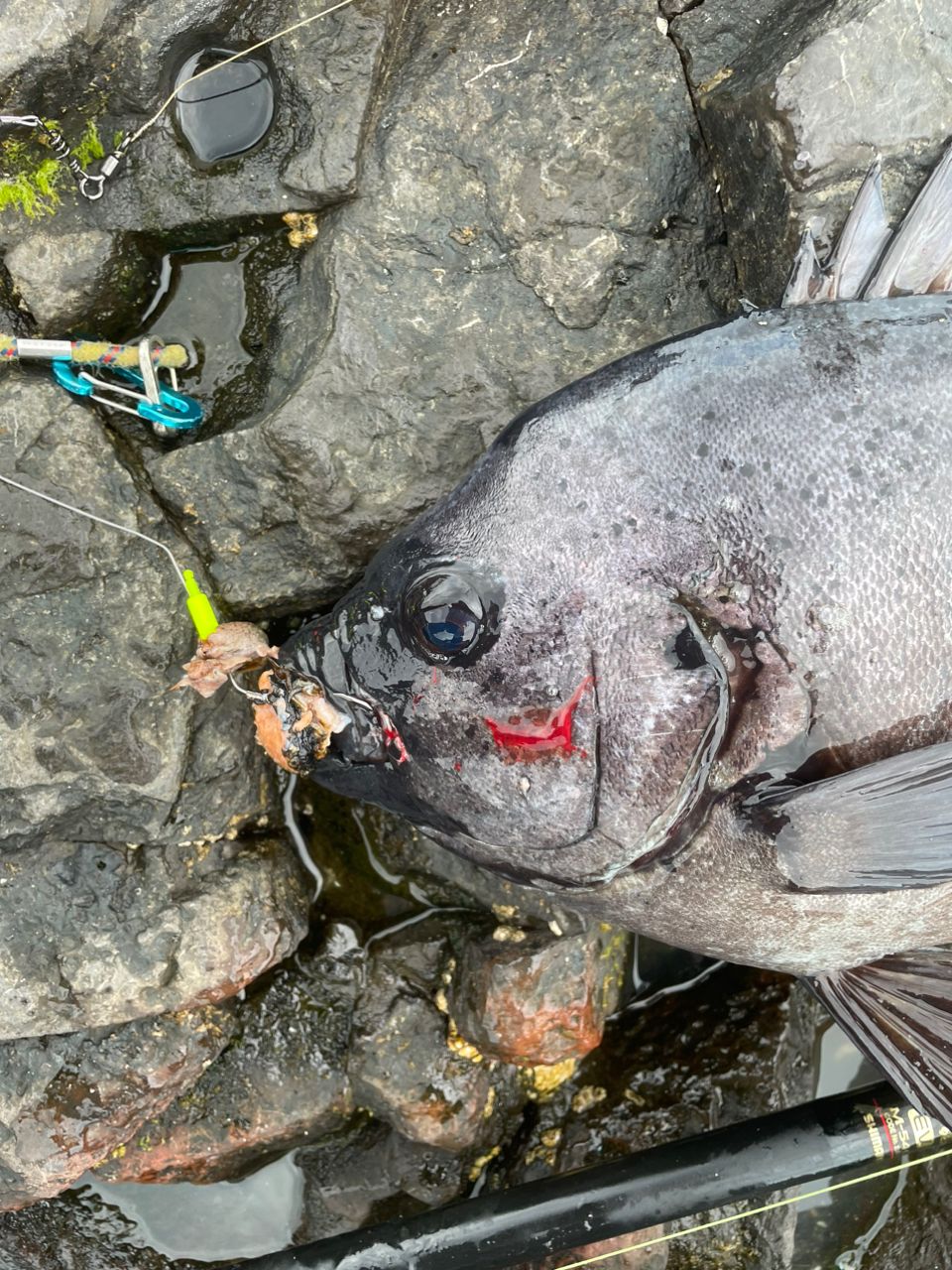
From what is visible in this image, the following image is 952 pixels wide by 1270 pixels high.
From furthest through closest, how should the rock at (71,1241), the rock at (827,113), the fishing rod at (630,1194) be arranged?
the rock at (71,1241), the fishing rod at (630,1194), the rock at (827,113)

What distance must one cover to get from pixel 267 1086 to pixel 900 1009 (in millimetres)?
1904

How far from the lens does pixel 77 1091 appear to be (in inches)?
115

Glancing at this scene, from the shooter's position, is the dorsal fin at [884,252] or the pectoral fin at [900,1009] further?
the pectoral fin at [900,1009]

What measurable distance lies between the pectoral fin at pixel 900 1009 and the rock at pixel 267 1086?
58.9 inches

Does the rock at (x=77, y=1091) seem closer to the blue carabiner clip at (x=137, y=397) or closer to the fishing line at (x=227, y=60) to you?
the blue carabiner clip at (x=137, y=397)

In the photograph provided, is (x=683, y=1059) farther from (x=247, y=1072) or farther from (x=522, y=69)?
(x=522, y=69)

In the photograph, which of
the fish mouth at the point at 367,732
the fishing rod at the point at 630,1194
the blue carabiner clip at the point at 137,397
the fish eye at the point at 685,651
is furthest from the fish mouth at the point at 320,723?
the fishing rod at the point at 630,1194

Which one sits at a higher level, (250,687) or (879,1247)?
(250,687)

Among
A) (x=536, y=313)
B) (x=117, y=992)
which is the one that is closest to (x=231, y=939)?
(x=117, y=992)

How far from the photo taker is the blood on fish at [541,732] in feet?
7.40

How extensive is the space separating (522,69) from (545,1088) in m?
3.10

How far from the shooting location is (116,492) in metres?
2.72

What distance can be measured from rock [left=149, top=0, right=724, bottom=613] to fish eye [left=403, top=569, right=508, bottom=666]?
→ 65 cm

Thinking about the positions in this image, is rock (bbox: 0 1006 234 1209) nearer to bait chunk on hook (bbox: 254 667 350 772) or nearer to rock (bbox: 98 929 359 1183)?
rock (bbox: 98 929 359 1183)
